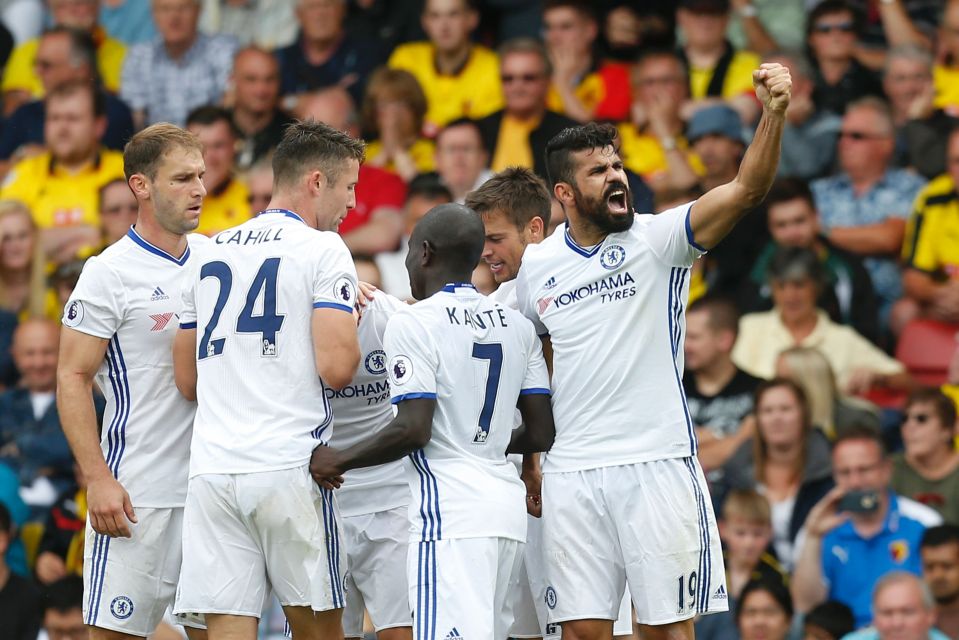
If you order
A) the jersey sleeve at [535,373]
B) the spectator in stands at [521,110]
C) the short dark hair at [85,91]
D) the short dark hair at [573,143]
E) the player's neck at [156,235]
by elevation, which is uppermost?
the short dark hair at [85,91]

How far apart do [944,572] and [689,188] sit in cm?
377

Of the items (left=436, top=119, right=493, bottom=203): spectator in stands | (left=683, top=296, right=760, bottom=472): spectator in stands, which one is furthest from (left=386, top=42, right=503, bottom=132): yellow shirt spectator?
(left=683, top=296, right=760, bottom=472): spectator in stands

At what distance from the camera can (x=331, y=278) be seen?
674 centimetres

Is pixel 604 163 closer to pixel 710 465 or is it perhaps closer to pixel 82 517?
pixel 710 465

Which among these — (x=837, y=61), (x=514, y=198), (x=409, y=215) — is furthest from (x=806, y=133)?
(x=514, y=198)

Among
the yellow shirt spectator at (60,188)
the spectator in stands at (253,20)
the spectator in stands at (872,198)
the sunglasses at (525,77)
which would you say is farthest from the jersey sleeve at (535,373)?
the spectator in stands at (253,20)

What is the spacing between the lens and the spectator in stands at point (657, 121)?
12930mm

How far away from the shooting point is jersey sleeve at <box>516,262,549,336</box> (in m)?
7.27

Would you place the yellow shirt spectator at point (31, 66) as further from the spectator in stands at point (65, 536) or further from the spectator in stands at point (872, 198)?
the spectator in stands at point (872, 198)

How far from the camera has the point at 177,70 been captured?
14875mm

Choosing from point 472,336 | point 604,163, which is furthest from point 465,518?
point 604,163

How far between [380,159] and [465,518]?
7725 millimetres

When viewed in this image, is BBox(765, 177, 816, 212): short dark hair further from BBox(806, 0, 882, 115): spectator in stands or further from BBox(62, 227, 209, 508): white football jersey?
BBox(62, 227, 209, 508): white football jersey

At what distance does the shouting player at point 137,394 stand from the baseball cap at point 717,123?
6.12 m
